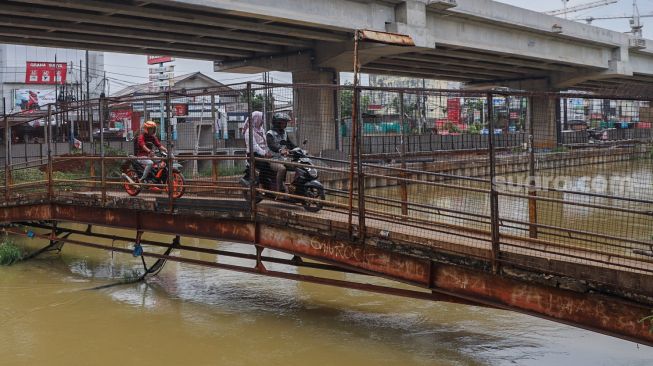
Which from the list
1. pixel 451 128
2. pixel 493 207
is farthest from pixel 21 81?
pixel 493 207

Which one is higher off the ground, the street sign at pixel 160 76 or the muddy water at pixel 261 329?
the street sign at pixel 160 76

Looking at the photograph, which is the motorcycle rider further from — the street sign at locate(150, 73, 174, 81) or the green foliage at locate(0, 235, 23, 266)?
the street sign at locate(150, 73, 174, 81)

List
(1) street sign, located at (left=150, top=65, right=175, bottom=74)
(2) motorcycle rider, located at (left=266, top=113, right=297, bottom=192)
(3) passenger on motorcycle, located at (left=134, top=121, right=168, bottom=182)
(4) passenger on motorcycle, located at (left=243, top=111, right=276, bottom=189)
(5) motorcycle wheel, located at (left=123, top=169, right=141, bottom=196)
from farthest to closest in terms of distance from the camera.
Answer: (1) street sign, located at (left=150, top=65, right=175, bottom=74)
(5) motorcycle wheel, located at (left=123, top=169, right=141, bottom=196)
(3) passenger on motorcycle, located at (left=134, top=121, right=168, bottom=182)
(4) passenger on motorcycle, located at (left=243, top=111, right=276, bottom=189)
(2) motorcycle rider, located at (left=266, top=113, right=297, bottom=192)

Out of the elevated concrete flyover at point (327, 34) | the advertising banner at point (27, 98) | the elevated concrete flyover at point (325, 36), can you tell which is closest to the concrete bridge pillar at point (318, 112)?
the elevated concrete flyover at point (325, 36)

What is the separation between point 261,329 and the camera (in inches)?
357

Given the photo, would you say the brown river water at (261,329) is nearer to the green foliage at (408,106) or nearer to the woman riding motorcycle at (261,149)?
the woman riding motorcycle at (261,149)

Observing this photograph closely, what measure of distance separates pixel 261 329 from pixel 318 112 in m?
10.1

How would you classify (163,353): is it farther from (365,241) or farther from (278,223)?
(365,241)

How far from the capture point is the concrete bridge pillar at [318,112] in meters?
14.9

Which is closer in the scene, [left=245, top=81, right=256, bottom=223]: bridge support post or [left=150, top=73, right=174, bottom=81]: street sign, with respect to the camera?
[left=245, top=81, right=256, bottom=223]: bridge support post

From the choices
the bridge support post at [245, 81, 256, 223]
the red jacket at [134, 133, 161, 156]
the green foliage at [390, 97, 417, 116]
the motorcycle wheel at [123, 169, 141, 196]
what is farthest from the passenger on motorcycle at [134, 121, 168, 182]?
the green foliage at [390, 97, 417, 116]

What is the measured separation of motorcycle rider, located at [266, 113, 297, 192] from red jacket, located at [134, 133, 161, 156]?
3297 mm

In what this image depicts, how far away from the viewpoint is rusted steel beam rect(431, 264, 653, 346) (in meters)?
5.83

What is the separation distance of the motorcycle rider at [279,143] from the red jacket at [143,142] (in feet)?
10.8
